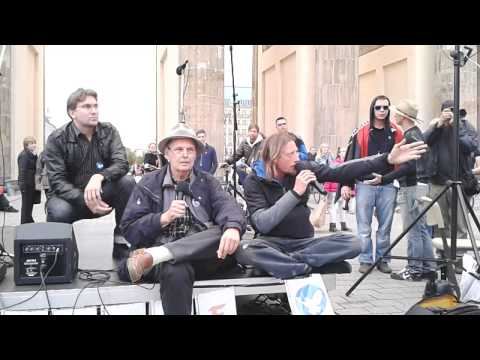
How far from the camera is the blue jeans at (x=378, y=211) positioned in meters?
5.96

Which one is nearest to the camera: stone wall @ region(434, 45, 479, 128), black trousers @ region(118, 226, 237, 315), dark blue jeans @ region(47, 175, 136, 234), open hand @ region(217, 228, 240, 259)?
black trousers @ region(118, 226, 237, 315)

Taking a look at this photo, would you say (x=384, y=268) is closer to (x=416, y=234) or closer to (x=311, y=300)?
(x=416, y=234)

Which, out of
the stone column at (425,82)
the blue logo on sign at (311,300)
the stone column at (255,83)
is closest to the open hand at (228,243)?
the blue logo on sign at (311,300)

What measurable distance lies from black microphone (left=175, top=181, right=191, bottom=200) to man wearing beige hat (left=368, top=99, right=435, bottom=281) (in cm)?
221

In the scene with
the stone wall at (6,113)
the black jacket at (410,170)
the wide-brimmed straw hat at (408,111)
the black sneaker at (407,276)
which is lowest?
the black sneaker at (407,276)

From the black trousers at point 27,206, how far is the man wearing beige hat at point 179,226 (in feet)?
17.0

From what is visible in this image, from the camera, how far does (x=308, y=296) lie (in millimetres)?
3562

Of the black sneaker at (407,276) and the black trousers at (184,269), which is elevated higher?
the black trousers at (184,269)

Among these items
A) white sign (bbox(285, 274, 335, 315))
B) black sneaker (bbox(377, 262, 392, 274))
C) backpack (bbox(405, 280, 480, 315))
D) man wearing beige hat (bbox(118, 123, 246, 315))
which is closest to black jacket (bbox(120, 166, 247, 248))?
man wearing beige hat (bbox(118, 123, 246, 315))

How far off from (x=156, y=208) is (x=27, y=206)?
5.58m

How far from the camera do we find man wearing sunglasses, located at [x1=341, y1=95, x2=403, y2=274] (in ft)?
19.3

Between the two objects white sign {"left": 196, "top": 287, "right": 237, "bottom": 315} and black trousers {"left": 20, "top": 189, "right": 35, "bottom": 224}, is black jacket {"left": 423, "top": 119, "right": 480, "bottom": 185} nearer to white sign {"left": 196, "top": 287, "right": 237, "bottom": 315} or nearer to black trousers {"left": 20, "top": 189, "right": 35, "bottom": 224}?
white sign {"left": 196, "top": 287, "right": 237, "bottom": 315}

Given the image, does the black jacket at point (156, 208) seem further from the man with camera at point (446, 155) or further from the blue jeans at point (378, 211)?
the man with camera at point (446, 155)
